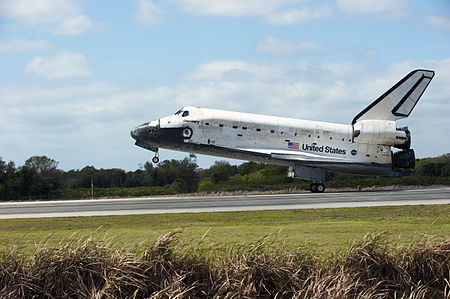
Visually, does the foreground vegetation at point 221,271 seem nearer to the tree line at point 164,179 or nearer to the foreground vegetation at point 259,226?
the foreground vegetation at point 259,226

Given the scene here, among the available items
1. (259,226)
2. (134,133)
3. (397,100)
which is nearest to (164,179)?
(134,133)

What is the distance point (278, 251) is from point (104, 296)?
281 cm

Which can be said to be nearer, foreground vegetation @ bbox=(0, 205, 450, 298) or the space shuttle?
foreground vegetation @ bbox=(0, 205, 450, 298)

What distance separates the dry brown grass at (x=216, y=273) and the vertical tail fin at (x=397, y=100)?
24.4 metres

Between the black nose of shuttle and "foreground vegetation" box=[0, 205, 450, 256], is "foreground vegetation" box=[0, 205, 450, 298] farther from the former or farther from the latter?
the black nose of shuttle

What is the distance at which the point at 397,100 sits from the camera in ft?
104

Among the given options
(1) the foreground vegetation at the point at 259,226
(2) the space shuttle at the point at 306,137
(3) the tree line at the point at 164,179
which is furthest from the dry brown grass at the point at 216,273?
(3) the tree line at the point at 164,179

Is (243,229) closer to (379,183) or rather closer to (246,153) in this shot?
(246,153)

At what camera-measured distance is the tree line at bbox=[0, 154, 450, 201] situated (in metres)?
38.3

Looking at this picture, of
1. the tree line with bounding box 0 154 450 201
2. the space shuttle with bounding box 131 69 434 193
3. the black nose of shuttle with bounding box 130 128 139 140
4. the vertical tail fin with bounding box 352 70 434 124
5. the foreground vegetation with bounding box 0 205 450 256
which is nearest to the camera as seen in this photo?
the foreground vegetation with bounding box 0 205 450 256

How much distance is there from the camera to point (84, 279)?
7.58m

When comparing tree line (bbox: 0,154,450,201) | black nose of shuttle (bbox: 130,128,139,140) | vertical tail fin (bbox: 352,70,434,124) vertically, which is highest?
vertical tail fin (bbox: 352,70,434,124)

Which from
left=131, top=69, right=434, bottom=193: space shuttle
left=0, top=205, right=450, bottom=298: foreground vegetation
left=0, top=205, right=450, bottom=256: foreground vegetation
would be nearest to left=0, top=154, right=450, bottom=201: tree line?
left=131, top=69, right=434, bottom=193: space shuttle

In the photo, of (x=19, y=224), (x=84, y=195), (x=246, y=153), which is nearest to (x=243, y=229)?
(x=19, y=224)
